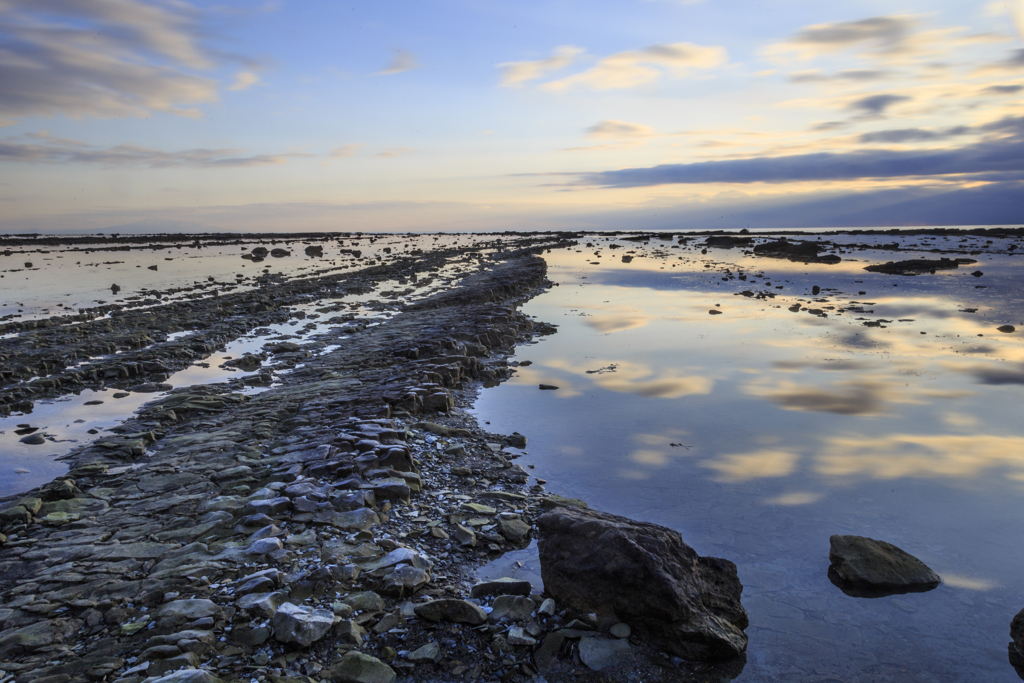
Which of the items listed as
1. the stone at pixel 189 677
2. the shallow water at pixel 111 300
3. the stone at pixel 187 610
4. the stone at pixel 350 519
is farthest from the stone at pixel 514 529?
the shallow water at pixel 111 300

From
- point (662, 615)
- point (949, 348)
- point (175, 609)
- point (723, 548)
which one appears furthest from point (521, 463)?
point (949, 348)

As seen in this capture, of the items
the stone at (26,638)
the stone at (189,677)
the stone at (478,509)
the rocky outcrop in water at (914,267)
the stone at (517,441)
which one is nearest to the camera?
the stone at (189,677)

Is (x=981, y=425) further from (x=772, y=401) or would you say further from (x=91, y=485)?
(x=91, y=485)

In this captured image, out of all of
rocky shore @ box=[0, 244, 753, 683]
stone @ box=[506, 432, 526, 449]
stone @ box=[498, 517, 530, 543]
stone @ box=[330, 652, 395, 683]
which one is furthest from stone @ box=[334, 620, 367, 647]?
stone @ box=[506, 432, 526, 449]

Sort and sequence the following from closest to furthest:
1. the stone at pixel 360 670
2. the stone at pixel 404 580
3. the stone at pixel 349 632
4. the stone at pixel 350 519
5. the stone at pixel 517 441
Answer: the stone at pixel 360 670 < the stone at pixel 349 632 < the stone at pixel 404 580 < the stone at pixel 350 519 < the stone at pixel 517 441

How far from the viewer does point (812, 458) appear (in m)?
8.33

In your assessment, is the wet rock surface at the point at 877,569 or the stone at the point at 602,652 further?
the wet rock surface at the point at 877,569

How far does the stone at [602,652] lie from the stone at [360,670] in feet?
4.80

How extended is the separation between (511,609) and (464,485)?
265 cm

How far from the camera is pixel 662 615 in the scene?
4.39 metres

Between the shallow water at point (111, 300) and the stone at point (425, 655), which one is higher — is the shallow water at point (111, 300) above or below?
above

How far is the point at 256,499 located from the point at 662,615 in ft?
14.9

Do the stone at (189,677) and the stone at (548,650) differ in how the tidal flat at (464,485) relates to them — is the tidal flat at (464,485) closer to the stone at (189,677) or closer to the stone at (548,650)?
the stone at (548,650)

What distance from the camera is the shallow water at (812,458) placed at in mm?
4770
